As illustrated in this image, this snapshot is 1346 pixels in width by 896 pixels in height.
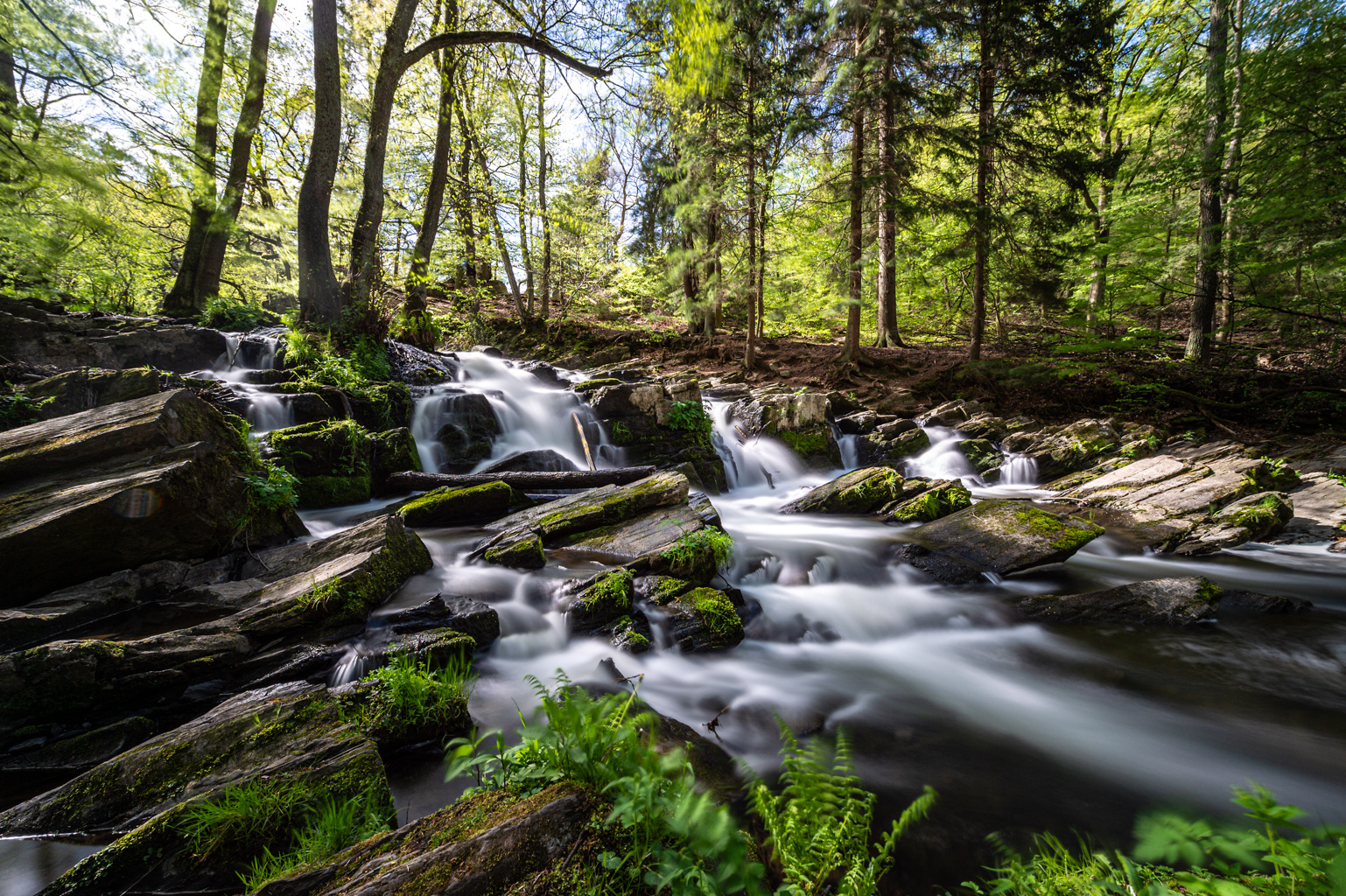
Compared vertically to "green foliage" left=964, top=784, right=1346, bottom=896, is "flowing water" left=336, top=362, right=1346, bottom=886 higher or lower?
lower

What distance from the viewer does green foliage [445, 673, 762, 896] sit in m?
1.41

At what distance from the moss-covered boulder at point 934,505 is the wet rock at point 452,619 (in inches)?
240

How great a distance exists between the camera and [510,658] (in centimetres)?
412

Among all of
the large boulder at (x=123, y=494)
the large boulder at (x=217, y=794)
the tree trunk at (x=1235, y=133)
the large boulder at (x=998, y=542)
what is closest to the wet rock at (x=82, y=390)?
the large boulder at (x=123, y=494)

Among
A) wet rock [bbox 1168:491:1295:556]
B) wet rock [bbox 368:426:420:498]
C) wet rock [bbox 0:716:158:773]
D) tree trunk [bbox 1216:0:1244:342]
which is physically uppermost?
tree trunk [bbox 1216:0:1244:342]

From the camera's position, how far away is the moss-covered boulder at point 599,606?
4387 mm

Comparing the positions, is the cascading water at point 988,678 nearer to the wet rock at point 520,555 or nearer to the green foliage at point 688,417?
the wet rock at point 520,555

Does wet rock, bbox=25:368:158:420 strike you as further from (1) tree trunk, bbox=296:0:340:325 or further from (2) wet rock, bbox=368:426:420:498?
(1) tree trunk, bbox=296:0:340:325

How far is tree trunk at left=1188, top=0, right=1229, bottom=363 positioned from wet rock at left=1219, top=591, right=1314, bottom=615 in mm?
6397

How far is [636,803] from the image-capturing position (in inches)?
60.2

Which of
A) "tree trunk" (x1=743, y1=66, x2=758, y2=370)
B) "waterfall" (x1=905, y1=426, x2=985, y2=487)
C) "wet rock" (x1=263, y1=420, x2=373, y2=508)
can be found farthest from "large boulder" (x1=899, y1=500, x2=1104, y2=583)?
"tree trunk" (x1=743, y1=66, x2=758, y2=370)

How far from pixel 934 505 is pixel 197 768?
807 cm

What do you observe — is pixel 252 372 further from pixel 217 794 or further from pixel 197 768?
pixel 217 794

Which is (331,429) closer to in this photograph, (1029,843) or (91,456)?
(91,456)
